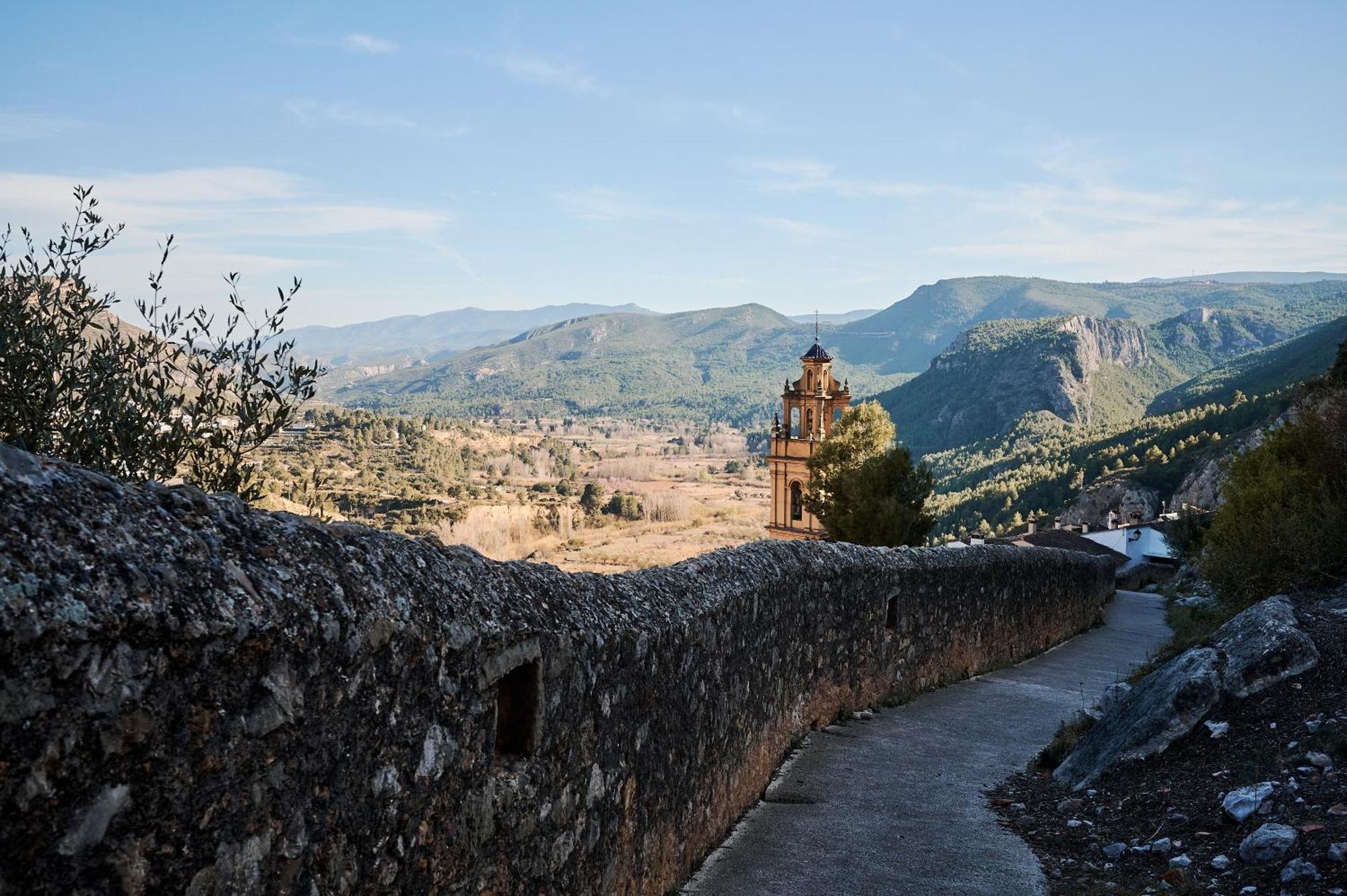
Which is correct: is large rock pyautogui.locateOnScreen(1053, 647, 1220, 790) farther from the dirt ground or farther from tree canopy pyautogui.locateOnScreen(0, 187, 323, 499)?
tree canopy pyautogui.locateOnScreen(0, 187, 323, 499)

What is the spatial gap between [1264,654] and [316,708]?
7.52 m

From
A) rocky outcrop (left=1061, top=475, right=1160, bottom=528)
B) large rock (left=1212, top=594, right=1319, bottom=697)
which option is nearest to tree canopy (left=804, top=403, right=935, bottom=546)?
large rock (left=1212, top=594, right=1319, bottom=697)

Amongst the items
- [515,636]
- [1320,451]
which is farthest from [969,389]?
[515,636]

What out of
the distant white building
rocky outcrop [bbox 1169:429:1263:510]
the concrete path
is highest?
the concrete path

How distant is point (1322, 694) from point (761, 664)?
3.89 meters

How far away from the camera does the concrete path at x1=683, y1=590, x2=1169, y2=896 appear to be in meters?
6.61

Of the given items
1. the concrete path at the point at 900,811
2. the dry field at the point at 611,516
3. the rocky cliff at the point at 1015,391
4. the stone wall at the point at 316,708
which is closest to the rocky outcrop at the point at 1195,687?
the concrete path at the point at 900,811

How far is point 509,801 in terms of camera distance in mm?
4199

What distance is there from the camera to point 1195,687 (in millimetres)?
8148

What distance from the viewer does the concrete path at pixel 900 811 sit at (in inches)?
260

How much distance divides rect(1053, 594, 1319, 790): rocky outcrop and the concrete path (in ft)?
3.22

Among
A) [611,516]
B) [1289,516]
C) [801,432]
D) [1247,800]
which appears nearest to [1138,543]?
[801,432]

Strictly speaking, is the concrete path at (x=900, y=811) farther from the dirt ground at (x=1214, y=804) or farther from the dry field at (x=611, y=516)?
the dry field at (x=611, y=516)

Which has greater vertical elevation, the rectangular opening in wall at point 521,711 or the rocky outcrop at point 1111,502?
the rectangular opening in wall at point 521,711
